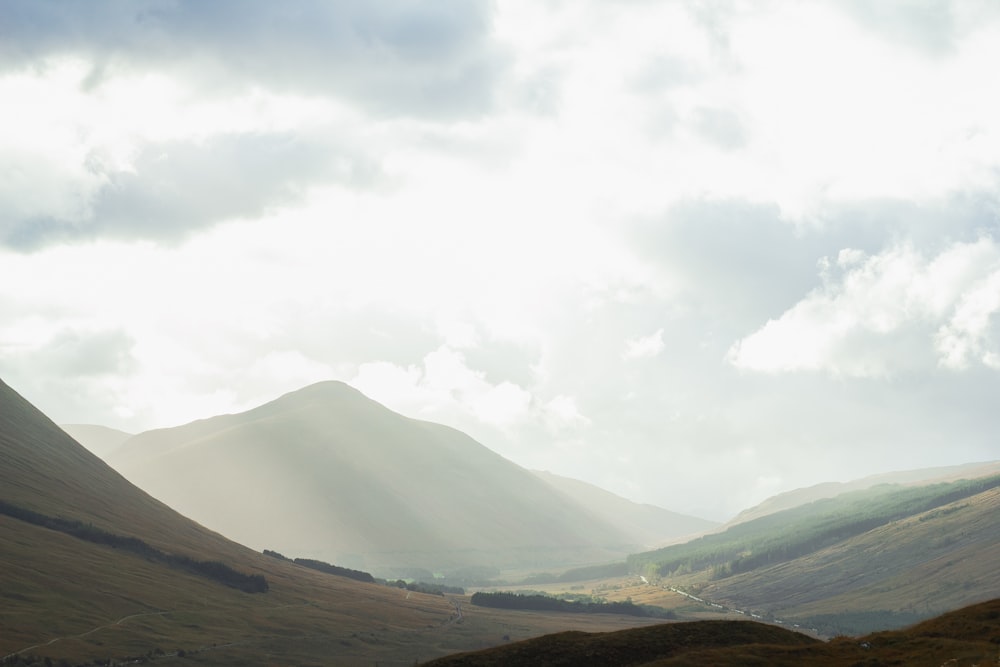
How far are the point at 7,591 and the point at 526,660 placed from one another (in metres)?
167

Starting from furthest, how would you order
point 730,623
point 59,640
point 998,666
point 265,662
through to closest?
1. point 265,662
2. point 59,640
3. point 730,623
4. point 998,666

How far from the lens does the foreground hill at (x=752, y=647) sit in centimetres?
7056

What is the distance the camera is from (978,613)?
77.9 metres

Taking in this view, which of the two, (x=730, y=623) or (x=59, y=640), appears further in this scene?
(x=59, y=640)

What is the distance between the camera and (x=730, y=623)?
302 ft

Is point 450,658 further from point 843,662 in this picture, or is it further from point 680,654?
point 843,662

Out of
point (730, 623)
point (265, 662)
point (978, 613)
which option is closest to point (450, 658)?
point (730, 623)

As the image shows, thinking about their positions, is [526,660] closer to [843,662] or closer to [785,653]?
[785,653]

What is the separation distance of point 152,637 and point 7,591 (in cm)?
3732

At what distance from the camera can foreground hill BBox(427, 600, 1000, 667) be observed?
232 feet

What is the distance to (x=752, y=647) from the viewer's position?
79.2 metres

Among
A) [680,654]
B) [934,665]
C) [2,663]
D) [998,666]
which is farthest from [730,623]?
[2,663]

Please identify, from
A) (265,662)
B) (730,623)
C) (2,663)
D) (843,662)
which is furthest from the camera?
(265,662)

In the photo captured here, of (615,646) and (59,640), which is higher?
(615,646)
